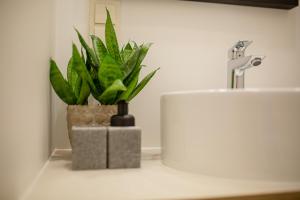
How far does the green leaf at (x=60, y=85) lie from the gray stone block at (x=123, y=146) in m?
0.18

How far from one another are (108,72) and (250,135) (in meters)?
0.32

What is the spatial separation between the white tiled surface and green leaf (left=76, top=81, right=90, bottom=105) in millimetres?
180

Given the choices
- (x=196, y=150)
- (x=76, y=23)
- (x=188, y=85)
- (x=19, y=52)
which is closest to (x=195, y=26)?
(x=188, y=85)

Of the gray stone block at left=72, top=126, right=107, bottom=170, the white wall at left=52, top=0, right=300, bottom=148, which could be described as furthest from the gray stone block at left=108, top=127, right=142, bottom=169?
the white wall at left=52, top=0, right=300, bottom=148

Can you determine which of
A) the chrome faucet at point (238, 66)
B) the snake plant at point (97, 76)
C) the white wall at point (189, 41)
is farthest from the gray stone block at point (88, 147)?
the chrome faucet at point (238, 66)

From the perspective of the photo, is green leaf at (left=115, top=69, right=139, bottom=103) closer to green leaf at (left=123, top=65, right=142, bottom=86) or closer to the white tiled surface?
green leaf at (left=123, top=65, right=142, bottom=86)

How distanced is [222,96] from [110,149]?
0.25 metres

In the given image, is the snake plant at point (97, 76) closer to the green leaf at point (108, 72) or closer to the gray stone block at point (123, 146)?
the green leaf at point (108, 72)

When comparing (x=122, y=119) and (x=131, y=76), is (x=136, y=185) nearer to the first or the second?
(x=122, y=119)

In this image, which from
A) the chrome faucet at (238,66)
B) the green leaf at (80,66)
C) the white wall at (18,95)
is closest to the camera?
the white wall at (18,95)

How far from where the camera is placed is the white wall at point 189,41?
778 millimetres

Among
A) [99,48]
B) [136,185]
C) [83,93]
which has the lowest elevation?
[136,185]

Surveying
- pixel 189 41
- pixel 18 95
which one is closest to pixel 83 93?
pixel 18 95

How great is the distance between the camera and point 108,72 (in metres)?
0.59
